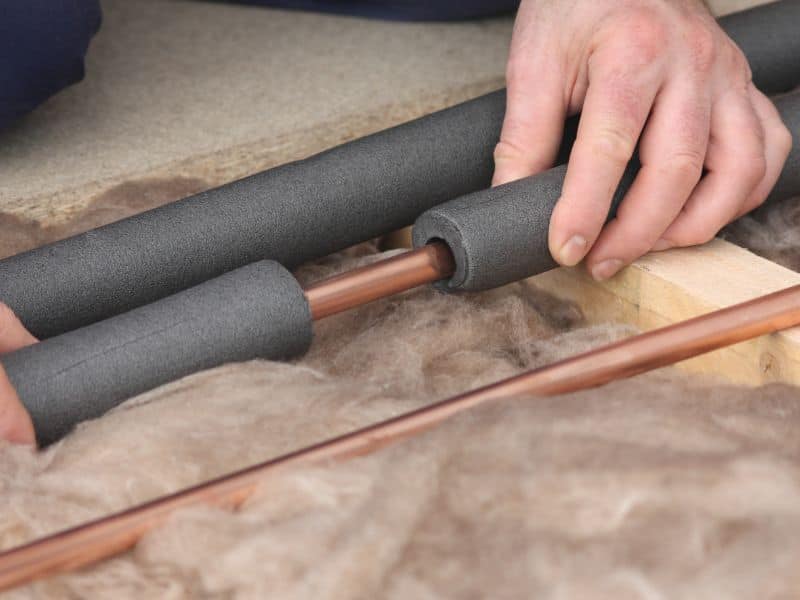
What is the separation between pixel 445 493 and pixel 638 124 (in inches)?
16.4

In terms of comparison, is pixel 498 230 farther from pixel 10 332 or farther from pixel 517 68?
pixel 10 332

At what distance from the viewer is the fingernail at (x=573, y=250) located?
0.87m

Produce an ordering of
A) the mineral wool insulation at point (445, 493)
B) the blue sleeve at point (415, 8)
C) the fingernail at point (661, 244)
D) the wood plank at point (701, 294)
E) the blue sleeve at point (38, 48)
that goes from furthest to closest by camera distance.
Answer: the blue sleeve at point (415, 8) → the blue sleeve at point (38, 48) → the fingernail at point (661, 244) → the wood plank at point (701, 294) → the mineral wool insulation at point (445, 493)

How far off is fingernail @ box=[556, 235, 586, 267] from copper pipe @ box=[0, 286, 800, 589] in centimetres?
Result: 14

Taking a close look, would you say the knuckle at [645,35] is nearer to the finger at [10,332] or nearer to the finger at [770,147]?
the finger at [770,147]

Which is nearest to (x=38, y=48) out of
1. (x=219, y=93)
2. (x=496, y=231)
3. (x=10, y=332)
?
(x=219, y=93)

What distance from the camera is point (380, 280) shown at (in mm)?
847

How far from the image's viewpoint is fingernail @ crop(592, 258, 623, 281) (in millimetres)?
885

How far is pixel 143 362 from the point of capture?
739mm

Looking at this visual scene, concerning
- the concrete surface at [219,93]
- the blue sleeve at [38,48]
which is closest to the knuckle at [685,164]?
the concrete surface at [219,93]

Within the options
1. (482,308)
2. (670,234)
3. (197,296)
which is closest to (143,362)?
(197,296)

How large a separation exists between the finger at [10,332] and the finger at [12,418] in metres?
0.07

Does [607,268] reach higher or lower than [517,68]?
lower

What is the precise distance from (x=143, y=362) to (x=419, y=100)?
658 mm
